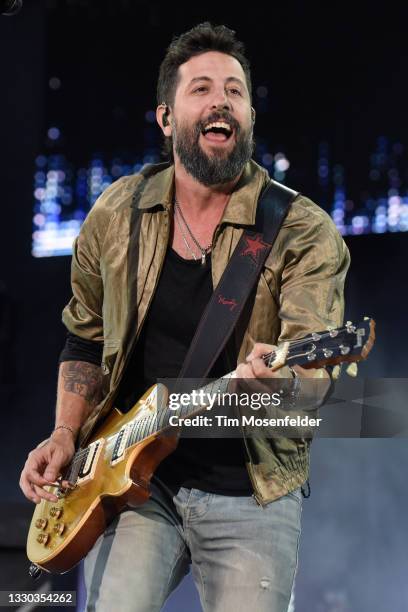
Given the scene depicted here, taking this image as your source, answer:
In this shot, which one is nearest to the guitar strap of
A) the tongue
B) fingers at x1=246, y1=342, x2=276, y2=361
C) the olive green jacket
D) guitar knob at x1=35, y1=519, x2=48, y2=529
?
the olive green jacket

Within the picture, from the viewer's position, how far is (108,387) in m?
3.12

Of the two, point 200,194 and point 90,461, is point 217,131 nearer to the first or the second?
point 200,194

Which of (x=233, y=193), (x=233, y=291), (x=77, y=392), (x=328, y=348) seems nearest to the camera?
(x=328, y=348)

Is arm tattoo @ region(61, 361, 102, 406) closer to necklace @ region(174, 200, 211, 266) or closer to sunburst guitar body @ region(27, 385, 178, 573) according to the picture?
sunburst guitar body @ region(27, 385, 178, 573)

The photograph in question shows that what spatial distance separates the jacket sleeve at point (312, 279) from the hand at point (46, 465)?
86 cm

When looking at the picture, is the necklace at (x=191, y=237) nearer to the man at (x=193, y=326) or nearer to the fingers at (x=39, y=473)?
the man at (x=193, y=326)

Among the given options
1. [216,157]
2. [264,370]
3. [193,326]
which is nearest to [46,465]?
[193,326]

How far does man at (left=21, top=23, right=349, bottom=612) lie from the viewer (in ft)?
8.64

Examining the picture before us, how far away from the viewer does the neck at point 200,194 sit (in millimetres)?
3123

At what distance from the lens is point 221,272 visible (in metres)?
2.90

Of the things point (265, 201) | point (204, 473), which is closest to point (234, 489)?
point (204, 473)

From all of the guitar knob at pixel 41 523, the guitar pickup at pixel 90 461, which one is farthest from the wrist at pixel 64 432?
the guitar knob at pixel 41 523

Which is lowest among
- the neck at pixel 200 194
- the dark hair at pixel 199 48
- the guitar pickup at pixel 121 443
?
the guitar pickup at pixel 121 443

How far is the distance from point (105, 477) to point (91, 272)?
31.8 inches
